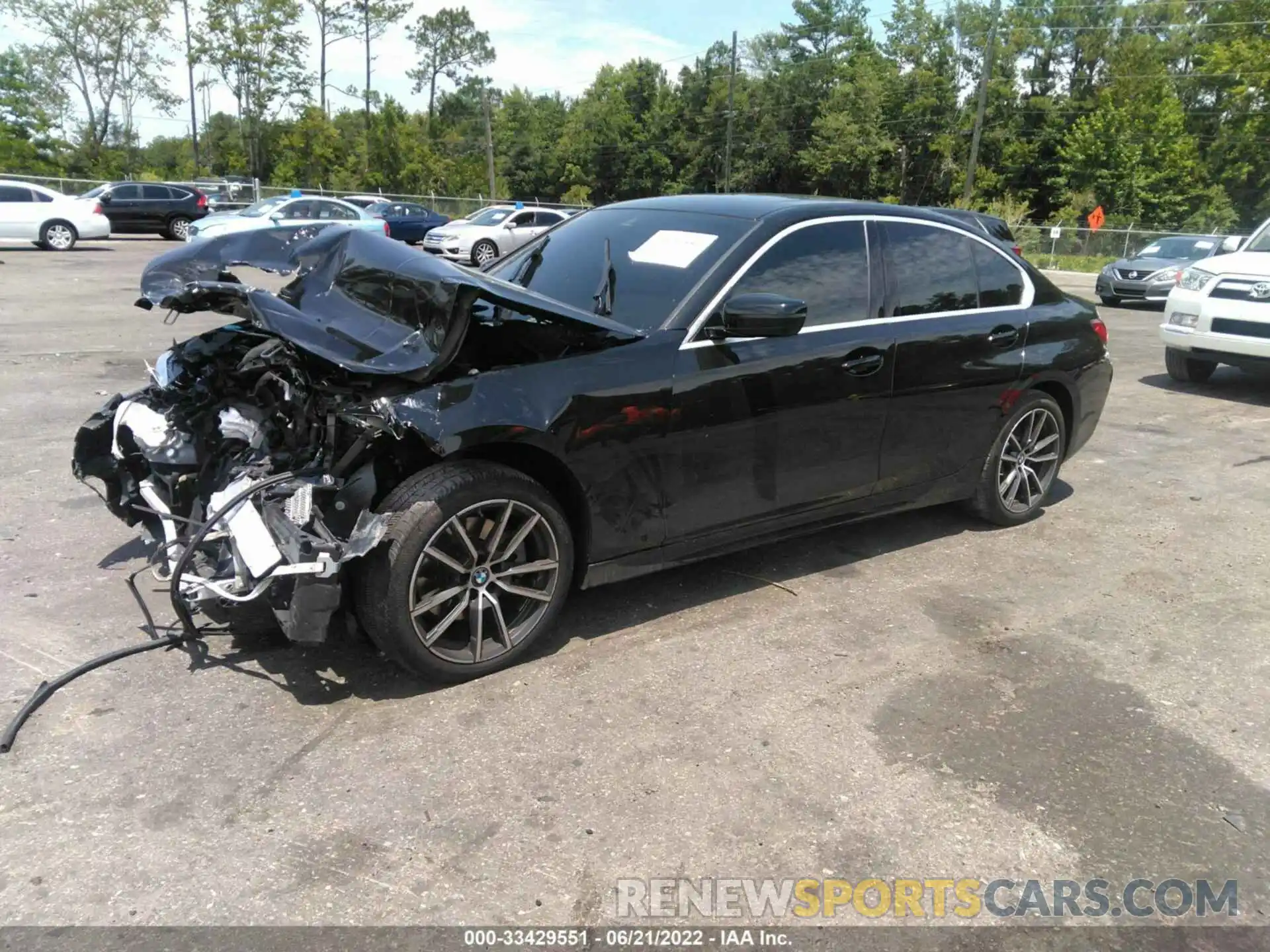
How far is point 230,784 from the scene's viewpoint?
2877mm

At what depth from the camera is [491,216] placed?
25125 millimetres

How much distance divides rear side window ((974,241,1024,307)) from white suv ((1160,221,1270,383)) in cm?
504

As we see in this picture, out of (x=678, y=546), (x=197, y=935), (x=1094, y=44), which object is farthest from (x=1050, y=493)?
(x=1094, y=44)

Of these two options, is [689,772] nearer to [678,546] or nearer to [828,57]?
[678,546]

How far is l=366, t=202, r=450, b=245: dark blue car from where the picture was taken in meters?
28.3

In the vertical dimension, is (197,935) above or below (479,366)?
below

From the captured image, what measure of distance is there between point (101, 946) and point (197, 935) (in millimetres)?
215

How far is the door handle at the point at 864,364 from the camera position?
167 inches

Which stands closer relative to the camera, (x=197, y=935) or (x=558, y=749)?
(x=197, y=935)

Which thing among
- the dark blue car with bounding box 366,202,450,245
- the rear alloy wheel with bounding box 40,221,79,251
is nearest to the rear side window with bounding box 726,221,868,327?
the rear alloy wheel with bounding box 40,221,79,251

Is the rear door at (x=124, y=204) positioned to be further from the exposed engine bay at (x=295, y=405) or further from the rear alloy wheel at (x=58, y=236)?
the exposed engine bay at (x=295, y=405)

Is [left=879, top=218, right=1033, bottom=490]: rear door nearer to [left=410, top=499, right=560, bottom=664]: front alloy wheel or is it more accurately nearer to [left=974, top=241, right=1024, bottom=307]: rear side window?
[left=974, top=241, right=1024, bottom=307]: rear side window

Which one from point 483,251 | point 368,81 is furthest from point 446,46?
point 483,251

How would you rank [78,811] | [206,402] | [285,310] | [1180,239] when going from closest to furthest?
[78,811] → [285,310] → [206,402] → [1180,239]
